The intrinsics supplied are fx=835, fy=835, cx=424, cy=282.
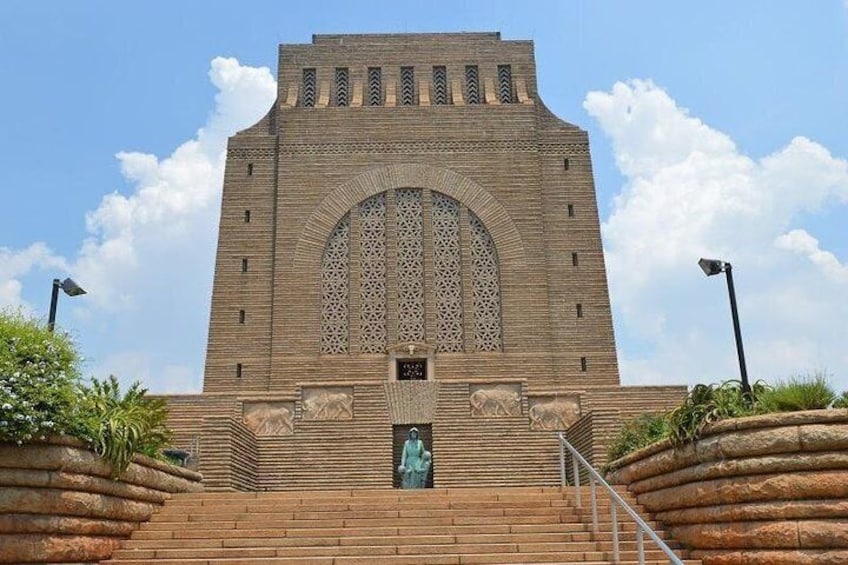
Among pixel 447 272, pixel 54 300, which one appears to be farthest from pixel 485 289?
pixel 54 300

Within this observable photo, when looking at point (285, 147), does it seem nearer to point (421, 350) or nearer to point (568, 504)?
point (421, 350)

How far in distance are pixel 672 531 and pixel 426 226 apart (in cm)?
1647

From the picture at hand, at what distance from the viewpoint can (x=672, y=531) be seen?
9453 millimetres

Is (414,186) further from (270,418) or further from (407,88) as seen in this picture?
(270,418)

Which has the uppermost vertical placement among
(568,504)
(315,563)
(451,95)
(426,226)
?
(451,95)

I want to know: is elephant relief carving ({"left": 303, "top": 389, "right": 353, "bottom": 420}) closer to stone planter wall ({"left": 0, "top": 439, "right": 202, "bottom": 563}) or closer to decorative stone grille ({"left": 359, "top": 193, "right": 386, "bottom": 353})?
decorative stone grille ({"left": 359, "top": 193, "right": 386, "bottom": 353})

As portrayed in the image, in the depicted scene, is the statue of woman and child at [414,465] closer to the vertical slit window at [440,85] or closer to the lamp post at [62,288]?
the lamp post at [62,288]

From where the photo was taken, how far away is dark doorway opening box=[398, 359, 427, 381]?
2366cm

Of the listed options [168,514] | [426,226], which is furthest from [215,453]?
[426,226]

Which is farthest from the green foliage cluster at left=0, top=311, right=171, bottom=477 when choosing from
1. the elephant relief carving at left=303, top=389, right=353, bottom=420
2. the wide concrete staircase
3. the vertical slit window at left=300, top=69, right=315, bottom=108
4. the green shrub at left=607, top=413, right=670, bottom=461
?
the vertical slit window at left=300, top=69, right=315, bottom=108

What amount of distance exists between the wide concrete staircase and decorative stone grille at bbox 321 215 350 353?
12.6 metres

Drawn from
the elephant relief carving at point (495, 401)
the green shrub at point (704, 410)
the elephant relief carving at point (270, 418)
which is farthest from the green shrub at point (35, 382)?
the elephant relief carving at point (495, 401)

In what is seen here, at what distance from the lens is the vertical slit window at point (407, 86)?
1071 inches

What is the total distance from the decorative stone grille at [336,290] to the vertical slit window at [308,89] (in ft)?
14.7
